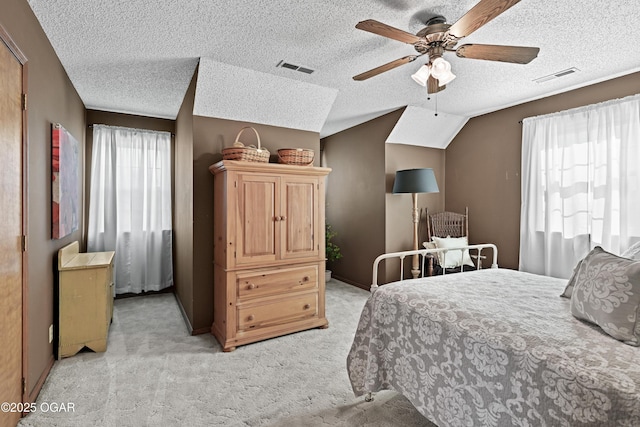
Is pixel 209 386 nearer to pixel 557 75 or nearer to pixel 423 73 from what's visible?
pixel 423 73

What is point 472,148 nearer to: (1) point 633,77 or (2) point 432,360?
(1) point 633,77

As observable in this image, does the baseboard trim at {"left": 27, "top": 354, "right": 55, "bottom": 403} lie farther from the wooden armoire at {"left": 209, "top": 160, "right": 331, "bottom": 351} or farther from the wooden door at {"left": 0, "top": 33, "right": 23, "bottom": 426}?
the wooden armoire at {"left": 209, "top": 160, "right": 331, "bottom": 351}

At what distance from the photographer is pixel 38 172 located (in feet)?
7.34

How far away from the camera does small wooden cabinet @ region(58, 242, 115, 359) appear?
105 inches

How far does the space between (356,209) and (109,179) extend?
3.45m

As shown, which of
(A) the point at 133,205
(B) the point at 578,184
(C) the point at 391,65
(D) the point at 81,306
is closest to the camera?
(C) the point at 391,65

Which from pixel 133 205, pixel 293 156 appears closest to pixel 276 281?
pixel 293 156

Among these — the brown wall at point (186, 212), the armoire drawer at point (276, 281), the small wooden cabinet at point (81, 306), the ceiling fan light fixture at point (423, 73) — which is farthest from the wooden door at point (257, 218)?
the ceiling fan light fixture at point (423, 73)

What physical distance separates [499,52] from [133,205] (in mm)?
4432

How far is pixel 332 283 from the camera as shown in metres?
5.20

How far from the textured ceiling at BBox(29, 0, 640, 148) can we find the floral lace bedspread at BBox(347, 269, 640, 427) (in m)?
1.78

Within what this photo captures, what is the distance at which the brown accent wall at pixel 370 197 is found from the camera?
449 centimetres

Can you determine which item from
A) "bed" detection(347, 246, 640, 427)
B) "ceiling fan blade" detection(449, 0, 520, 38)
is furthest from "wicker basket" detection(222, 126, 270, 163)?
"ceiling fan blade" detection(449, 0, 520, 38)

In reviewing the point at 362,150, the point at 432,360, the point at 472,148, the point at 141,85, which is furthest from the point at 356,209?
the point at 432,360
